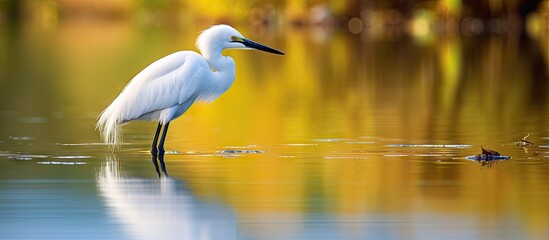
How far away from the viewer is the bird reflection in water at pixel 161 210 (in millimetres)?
8094

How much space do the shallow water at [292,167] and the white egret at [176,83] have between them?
37 cm

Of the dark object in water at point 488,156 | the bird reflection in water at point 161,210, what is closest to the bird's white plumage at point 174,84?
the bird reflection in water at point 161,210

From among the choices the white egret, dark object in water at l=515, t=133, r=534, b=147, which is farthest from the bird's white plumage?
dark object in water at l=515, t=133, r=534, b=147

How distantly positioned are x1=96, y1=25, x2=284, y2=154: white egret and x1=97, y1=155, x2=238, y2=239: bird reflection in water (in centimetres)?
159

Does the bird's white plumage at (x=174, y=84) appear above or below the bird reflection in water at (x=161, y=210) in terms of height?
above

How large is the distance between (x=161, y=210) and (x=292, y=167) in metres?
2.67

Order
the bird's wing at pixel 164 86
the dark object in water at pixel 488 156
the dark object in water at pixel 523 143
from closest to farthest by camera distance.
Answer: the dark object in water at pixel 488 156, the bird's wing at pixel 164 86, the dark object in water at pixel 523 143

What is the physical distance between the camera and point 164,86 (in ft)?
40.8

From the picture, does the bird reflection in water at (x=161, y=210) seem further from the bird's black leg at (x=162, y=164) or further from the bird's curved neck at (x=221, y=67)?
the bird's curved neck at (x=221, y=67)

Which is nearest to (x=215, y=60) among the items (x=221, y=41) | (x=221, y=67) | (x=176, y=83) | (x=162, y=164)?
(x=221, y=67)

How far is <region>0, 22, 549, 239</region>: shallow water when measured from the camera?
8.37m

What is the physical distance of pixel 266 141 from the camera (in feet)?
45.3

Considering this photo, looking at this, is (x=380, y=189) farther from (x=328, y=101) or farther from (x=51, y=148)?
(x=328, y=101)

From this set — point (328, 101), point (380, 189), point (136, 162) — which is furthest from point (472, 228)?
point (328, 101)
